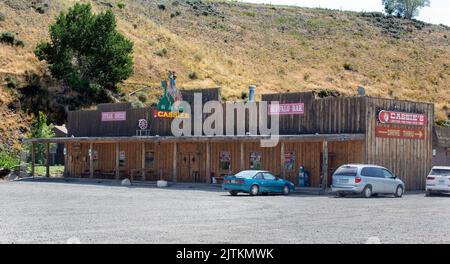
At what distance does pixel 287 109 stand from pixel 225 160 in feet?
16.2

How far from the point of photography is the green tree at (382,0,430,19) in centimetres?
13062

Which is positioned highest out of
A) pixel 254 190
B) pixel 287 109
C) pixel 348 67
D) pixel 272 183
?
pixel 348 67

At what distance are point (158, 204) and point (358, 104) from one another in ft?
43.6

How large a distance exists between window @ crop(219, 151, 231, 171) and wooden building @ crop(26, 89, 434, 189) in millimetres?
55

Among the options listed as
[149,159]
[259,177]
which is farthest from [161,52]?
[259,177]

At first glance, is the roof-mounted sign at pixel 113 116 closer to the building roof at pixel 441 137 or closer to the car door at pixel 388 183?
the building roof at pixel 441 137

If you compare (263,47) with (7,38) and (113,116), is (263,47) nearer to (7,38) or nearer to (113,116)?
(7,38)

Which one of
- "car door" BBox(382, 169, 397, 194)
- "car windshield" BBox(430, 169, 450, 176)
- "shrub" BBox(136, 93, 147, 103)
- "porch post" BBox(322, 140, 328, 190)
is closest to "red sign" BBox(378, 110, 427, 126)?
"porch post" BBox(322, 140, 328, 190)

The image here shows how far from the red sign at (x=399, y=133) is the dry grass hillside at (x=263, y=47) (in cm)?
4170

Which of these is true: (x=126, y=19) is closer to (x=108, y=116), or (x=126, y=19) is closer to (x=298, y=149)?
(x=108, y=116)

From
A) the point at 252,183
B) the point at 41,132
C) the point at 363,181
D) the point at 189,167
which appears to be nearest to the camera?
the point at 363,181

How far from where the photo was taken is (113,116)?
4581cm

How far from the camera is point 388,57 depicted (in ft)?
338
